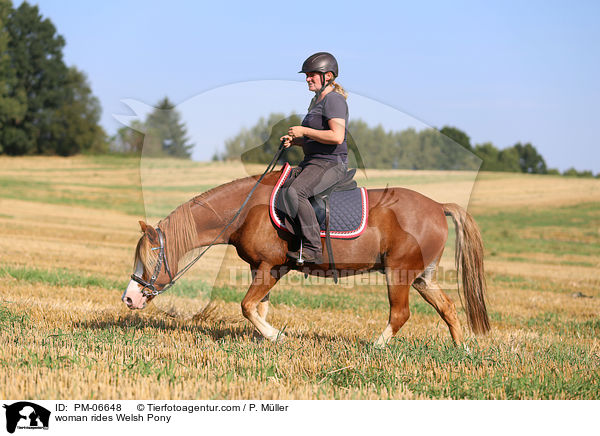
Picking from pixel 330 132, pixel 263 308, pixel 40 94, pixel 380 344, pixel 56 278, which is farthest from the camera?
pixel 40 94

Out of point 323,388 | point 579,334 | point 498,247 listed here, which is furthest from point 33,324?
point 498,247

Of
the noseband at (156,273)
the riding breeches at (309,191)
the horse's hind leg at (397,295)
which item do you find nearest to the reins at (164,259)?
the noseband at (156,273)

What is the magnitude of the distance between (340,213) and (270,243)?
0.88 m

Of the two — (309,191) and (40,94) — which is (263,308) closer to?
(309,191)

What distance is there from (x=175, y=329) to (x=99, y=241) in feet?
48.9

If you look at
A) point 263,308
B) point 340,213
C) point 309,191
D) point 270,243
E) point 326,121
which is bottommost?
point 263,308

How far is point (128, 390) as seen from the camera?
4750mm

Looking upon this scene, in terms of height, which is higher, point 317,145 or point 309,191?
point 317,145

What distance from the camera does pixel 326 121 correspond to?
6531 millimetres

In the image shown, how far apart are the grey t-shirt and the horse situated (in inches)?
23.9

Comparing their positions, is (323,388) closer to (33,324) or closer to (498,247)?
(33,324)
